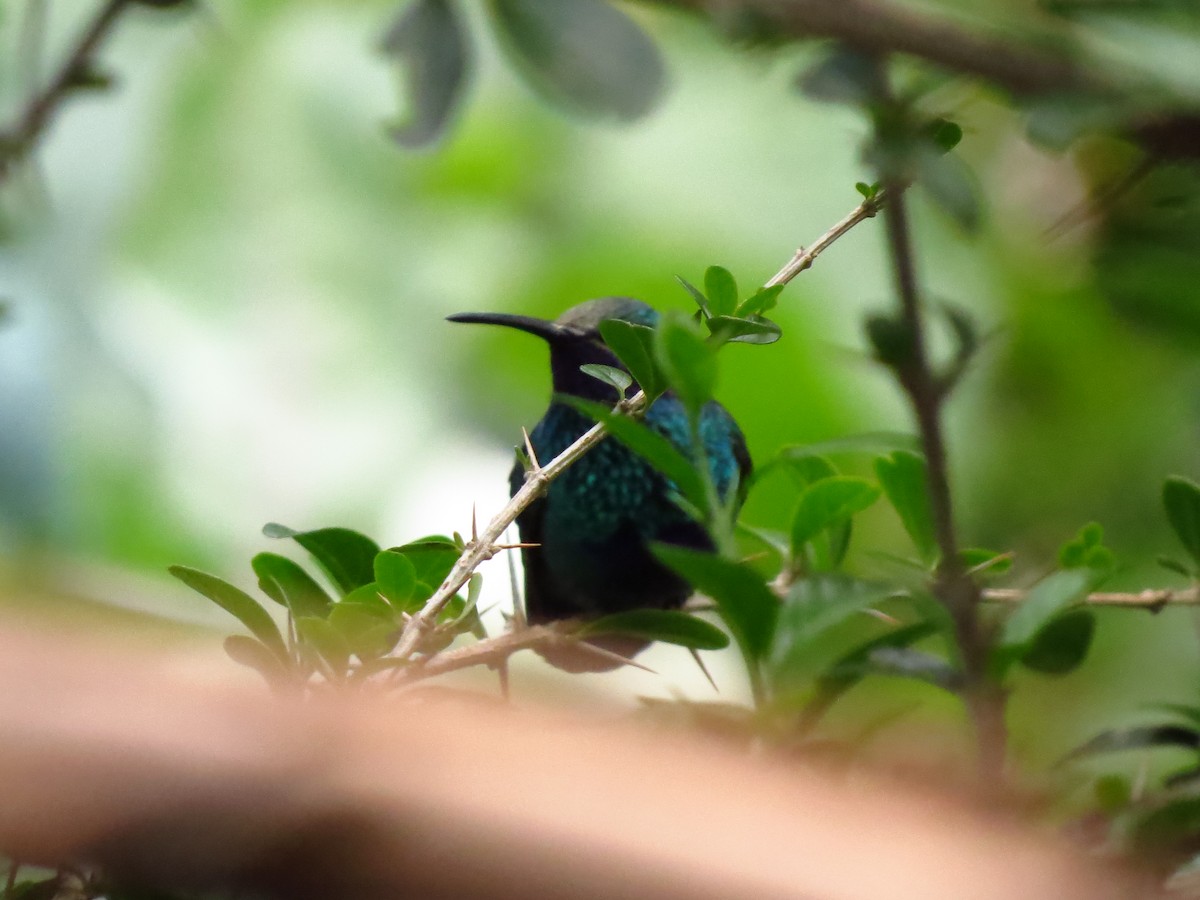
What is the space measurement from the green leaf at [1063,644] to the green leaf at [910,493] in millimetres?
74

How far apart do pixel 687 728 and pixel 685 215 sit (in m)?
2.28

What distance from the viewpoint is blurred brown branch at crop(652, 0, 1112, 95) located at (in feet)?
2.04

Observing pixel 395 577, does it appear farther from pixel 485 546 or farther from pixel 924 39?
pixel 924 39

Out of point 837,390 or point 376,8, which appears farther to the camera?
point 376,8

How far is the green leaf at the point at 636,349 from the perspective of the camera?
686 mm

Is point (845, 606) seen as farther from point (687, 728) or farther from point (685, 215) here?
point (685, 215)

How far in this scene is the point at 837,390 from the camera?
254 centimetres

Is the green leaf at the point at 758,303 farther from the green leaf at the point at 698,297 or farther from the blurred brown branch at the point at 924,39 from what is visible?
the blurred brown branch at the point at 924,39

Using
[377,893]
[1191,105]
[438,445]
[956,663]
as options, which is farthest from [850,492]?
[438,445]

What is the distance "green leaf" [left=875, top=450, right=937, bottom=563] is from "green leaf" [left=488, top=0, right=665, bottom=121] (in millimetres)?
→ 318

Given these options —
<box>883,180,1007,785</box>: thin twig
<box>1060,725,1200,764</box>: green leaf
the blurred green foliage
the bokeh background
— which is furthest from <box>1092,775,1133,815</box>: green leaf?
the bokeh background

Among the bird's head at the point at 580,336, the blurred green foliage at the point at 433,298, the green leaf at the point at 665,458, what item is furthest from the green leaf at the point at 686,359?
the blurred green foliage at the point at 433,298

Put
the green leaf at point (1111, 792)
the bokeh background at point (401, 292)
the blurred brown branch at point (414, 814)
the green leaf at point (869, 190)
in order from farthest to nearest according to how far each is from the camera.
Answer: the bokeh background at point (401, 292) < the green leaf at point (1111, 792) < the green leaf at point (869, 190) < the blurred brown branch at point (414, 814)

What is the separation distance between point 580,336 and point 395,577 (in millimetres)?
586
